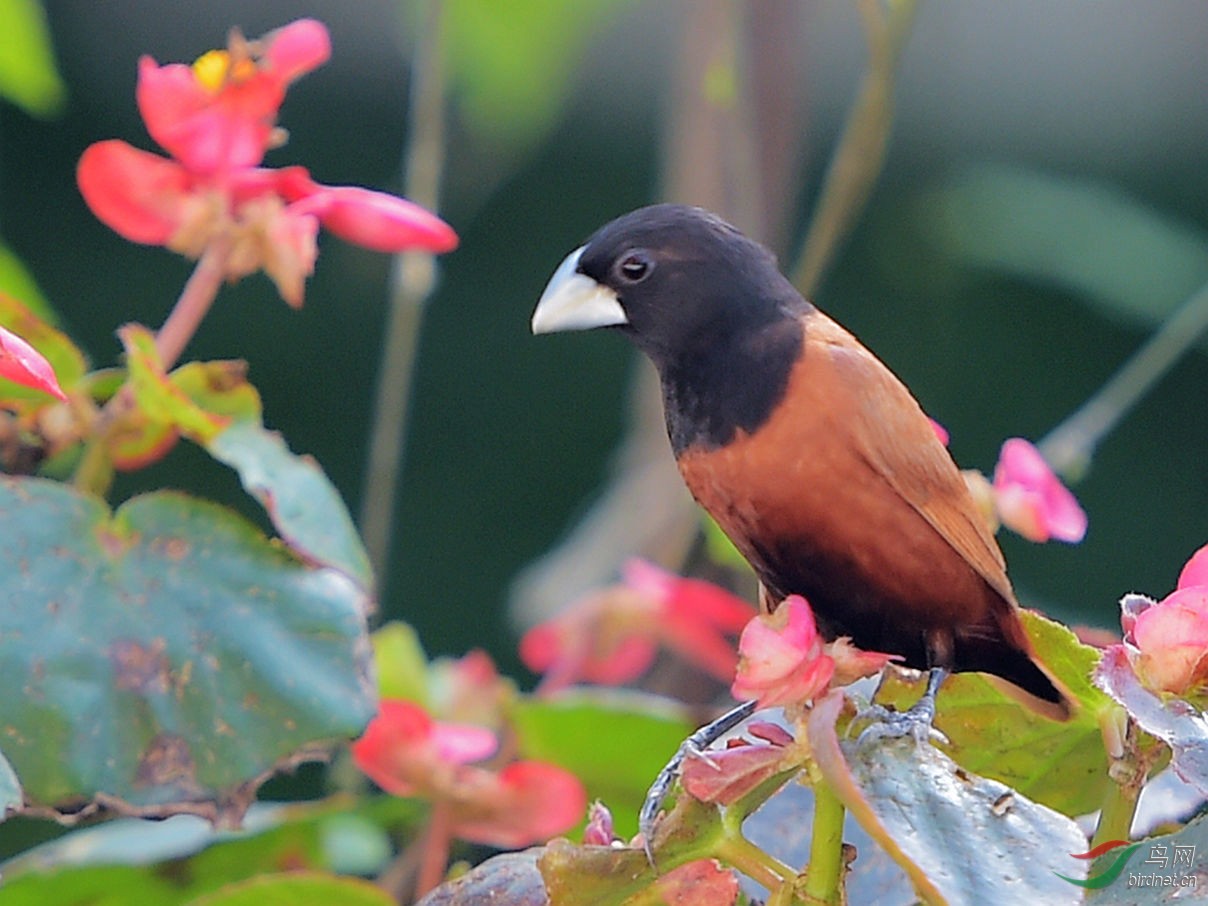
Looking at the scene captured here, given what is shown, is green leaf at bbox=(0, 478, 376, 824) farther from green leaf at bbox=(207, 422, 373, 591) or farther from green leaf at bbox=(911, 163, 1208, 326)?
green leaf at bbox=(911, 163, 1208, 326)

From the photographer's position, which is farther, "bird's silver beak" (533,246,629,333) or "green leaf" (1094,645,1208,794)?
"bird's silver beak" (533,246,629,333)

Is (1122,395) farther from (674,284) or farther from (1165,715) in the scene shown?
(1165,715)

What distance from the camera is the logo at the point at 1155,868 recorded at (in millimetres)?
497

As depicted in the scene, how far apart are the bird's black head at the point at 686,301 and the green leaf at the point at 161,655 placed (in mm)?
206

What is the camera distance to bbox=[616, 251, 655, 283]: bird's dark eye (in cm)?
85

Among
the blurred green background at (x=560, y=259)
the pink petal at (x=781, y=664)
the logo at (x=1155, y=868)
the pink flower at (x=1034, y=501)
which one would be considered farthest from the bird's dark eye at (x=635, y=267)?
the blurred green background at (x=560, y=259)

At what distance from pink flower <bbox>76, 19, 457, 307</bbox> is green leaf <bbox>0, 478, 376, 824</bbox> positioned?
0.14m

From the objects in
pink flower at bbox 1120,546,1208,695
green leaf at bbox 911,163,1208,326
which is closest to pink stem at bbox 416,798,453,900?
pink flower at bbox 1120,546,1208,695

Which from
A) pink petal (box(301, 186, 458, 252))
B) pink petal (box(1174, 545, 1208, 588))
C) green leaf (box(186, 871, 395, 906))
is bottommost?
green leaf (box(186, 871, 395, 906))

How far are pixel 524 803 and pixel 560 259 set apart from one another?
229cm

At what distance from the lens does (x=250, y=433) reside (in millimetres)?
770

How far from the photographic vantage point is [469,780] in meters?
0.90

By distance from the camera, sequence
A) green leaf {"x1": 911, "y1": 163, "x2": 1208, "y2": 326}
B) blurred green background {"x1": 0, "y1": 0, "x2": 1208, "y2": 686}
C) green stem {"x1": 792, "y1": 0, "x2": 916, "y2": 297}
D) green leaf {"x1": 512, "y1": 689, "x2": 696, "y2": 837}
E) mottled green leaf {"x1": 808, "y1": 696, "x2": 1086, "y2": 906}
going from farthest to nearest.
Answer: blurred green background {"x1": 0, "y1": 0, "x2": 1208, "y2": 686} < green leaf {"x1": 911, "y1": 163, "x2": 1208, "y2": 326} < green stem {"x1": 792, "y1": 0, "x2": 916, "y2": 297} < green leaf {"x1": 512, "y1": 689, "x2": 696, "y2": 837} < mottled green leaf {"x1": 808, "y1": 696, "x2": 1086, "y2": 906}

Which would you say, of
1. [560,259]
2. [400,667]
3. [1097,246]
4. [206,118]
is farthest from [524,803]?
[560,259]
